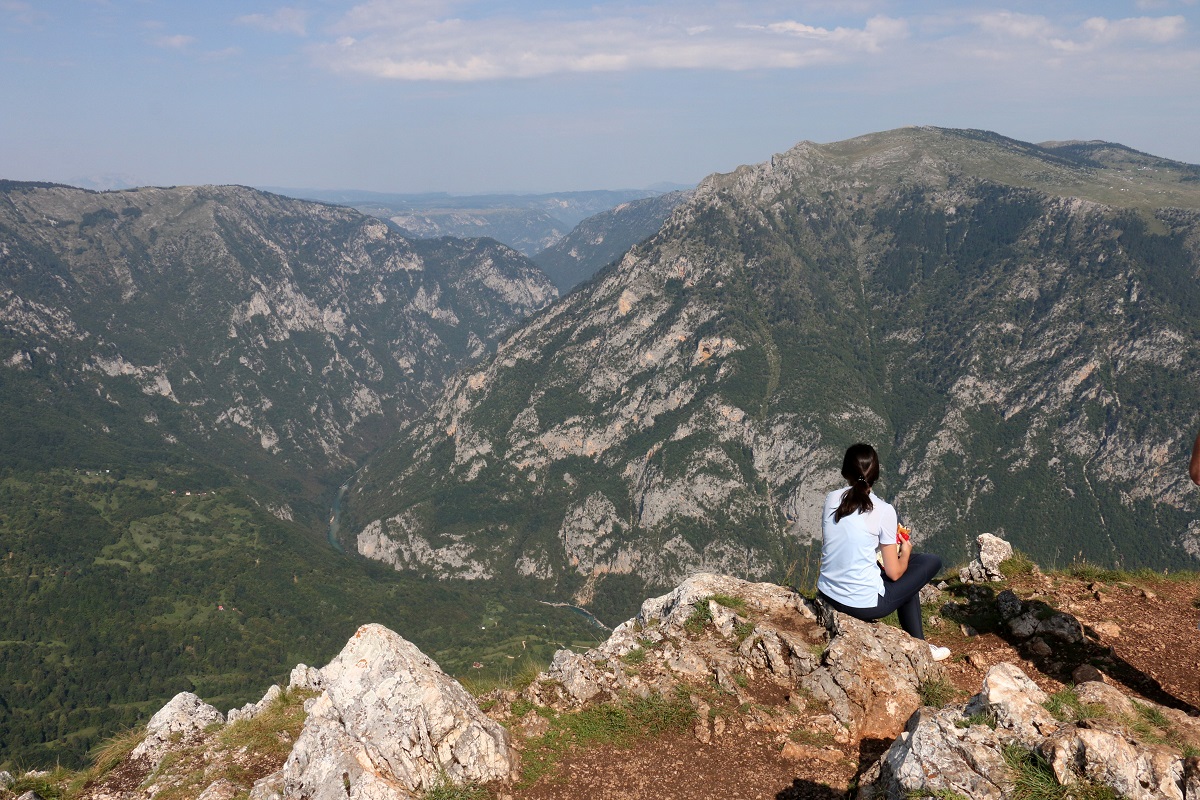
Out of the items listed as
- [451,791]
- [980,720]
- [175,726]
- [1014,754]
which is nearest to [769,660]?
[980,720]

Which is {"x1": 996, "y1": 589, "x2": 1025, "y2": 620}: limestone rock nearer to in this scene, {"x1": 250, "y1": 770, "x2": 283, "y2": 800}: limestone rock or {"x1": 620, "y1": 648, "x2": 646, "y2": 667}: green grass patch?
{"x1": 620, "y1": 648, "x2": 646, "y2": 667}: green grass patch

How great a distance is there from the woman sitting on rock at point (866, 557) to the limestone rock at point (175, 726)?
18513 mm

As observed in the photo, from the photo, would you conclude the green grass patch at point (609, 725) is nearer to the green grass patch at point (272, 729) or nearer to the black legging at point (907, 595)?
the black legging at point (907, 595)

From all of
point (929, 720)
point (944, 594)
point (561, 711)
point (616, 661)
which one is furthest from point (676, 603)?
point (929, 720)

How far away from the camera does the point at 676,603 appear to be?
22.6 metres

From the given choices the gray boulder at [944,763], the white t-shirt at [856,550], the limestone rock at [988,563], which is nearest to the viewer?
the gray boulder at [944,763]

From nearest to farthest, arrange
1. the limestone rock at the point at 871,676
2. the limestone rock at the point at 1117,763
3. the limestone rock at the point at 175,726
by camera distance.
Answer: the limestone rock at the point at 1117,763
the limestone rock at the point at 871,676
the limestone rock at the point at 175,726

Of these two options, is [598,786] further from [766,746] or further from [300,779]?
[300,779]

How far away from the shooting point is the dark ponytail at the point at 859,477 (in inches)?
567

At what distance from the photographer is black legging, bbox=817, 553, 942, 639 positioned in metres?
16.0

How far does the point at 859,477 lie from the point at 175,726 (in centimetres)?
2158

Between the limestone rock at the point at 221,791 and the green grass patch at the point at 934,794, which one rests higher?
the green grass patch at the point at 934,794

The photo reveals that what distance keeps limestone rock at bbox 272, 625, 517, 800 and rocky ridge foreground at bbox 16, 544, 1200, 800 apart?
34mm

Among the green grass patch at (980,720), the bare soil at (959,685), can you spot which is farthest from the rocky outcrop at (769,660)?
the green grass patch at (980,720)
